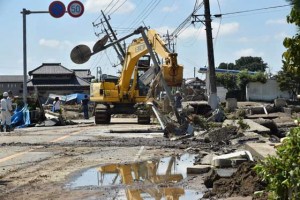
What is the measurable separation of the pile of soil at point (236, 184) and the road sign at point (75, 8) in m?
16.5

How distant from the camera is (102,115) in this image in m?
29.3

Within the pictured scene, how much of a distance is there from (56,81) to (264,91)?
1154 inches

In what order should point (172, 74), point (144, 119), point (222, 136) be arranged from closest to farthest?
point (222, 136) → point (172, 74) → point (144, 119)

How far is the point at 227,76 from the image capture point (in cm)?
7012

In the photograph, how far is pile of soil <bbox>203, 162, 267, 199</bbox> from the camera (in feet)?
23.7

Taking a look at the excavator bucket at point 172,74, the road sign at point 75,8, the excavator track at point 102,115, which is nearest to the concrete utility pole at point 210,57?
the excavator track at point 102,115

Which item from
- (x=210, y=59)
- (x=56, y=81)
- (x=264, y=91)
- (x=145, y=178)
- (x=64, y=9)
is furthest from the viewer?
(x=56, y=81)

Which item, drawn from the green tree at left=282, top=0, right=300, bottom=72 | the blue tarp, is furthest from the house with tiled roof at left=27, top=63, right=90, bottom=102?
the green tree at left=282, top=0, right=300, bottom=72

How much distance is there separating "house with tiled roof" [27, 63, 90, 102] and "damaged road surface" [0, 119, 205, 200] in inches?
2364

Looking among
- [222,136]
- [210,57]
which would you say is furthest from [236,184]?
[210,57]

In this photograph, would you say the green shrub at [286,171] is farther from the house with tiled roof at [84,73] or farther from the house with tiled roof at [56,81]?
the house with tiled roof at [84,73]

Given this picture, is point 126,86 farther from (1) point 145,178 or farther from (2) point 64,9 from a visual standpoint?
(1) point 145,178

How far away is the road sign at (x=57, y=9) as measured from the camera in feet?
79.3

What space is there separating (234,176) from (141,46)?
19154mm
